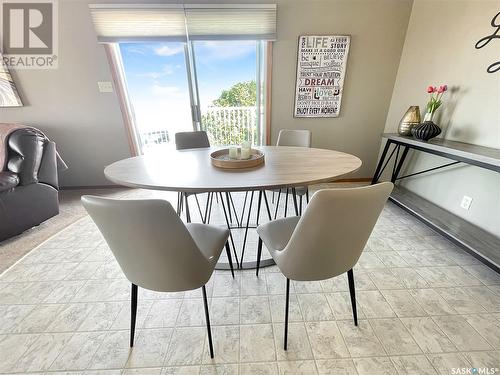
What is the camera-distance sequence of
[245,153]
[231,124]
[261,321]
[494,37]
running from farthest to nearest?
[231,124] < [494,37] < [245,153] < [261,321]

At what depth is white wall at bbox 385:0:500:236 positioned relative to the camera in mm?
1638

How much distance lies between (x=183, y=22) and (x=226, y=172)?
2160mm

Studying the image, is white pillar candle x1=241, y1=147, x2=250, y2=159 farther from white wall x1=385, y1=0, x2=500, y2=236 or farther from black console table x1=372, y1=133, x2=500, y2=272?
white wall x1=385, y1=0, x2=500, y2=236

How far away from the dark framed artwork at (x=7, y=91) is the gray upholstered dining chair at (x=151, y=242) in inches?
128

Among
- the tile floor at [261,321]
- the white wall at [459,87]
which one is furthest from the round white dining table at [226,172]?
the white wall at [459,87]

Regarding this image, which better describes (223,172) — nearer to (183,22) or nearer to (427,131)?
(427,131)

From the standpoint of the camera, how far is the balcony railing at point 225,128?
304cm

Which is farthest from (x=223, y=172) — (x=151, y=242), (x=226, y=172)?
(x=151, y=242)

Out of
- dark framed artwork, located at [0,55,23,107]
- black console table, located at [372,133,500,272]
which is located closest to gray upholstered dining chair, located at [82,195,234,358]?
black console table, located at [372,133,500,272]

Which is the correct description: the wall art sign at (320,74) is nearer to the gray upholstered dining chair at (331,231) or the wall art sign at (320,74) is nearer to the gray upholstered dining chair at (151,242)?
the gray upholstered dining chair at (331,231)

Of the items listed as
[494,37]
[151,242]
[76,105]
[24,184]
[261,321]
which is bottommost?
[261,321]

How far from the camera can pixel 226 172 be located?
1238 mm

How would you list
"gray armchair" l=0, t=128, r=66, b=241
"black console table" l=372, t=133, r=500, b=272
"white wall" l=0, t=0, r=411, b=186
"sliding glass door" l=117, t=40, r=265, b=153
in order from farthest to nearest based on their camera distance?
"sliding glass door" l=117, t=40, r=265, b=153
"white wall" l=0, t=0, r=411, b=186
"gray armchair" l=0, t=128, r=66, b=241
"black console table" l=372, t=133, r=500, b=272

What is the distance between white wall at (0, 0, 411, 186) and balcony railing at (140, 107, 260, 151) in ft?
1.10
